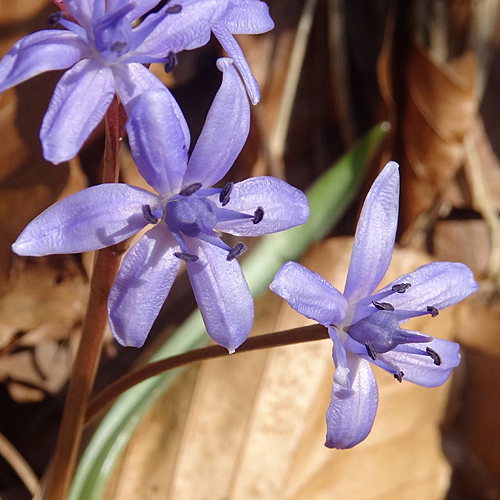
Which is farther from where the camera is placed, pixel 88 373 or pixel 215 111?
pixel 88 373

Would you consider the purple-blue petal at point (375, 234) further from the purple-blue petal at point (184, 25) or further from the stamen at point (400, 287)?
the purple-blue petal at point (184, 25)

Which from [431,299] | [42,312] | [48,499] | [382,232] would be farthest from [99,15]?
[42,312]

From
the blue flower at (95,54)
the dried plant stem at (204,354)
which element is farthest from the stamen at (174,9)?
the dried plant stem at (204,354)

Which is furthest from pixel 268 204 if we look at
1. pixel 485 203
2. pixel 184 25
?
pixel 485 203

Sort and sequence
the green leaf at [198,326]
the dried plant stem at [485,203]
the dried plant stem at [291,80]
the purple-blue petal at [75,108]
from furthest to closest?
the dried plant stem at [485,203] → the dried plant stem at [291,80] → the green leaf at [198,326] → the purple-blue petal at [75,108]

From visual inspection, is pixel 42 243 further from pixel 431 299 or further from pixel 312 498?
pixel 312 498

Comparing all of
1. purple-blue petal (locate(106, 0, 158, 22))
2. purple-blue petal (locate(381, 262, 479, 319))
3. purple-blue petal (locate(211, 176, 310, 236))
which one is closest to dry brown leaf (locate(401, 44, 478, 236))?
purple-blue petal (locate(381, 262, 479, 319))

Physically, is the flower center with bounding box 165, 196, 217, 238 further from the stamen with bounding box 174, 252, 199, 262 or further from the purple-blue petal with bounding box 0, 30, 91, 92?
the purple-blue petal with bounding box 0, 30, 91, 92
